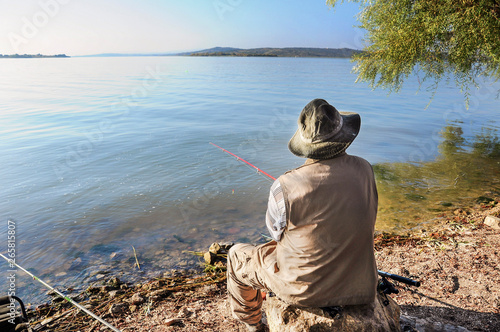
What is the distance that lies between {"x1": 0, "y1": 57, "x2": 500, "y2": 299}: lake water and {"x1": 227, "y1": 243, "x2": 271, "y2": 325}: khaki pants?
101 inches

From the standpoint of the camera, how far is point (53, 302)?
15.4 feet

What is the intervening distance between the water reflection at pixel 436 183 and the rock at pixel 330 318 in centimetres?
444

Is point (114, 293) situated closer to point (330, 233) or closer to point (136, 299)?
point (136, 299)

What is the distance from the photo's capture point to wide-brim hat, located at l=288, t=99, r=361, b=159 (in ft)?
8.08

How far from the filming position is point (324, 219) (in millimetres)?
2355

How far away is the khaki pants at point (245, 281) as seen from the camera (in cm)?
290

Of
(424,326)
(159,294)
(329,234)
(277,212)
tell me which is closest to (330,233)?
(329,234)

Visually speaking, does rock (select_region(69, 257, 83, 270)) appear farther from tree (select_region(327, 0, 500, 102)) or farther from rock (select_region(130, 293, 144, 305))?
tree (select_region(327, 0, 500, 102))

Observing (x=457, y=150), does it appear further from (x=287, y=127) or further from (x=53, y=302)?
(x=53, y=302)

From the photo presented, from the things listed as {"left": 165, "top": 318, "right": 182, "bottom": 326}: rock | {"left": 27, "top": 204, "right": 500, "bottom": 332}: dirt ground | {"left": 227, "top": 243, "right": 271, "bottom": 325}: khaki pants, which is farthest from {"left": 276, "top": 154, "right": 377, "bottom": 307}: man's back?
{"left": 165, "top": 318, "right": 182, "bottom": 326}: rock

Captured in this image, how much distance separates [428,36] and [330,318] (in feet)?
34.8

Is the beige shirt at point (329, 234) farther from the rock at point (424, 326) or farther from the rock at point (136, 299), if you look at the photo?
the rock at point (136, 299)

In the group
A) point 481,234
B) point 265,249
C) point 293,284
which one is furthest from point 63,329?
point 481,234

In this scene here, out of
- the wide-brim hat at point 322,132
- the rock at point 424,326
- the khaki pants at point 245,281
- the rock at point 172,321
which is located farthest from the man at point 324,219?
the rock at point 172,321
